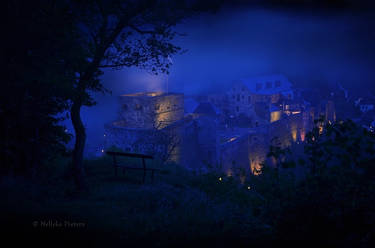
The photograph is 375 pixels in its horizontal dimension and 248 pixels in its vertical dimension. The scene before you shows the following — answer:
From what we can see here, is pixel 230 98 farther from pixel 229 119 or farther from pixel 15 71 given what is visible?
pixel 15 71

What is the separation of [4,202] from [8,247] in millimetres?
2700

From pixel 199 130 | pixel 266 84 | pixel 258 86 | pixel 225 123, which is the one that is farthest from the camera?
pixel 266 84

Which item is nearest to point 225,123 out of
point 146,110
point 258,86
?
point 258,86

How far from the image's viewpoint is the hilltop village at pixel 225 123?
3031 centimetres

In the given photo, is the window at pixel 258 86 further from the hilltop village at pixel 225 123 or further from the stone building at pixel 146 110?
the stone building at pixel 146 110

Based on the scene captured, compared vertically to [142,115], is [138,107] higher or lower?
higher

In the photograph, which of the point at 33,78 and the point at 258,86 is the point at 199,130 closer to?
the point at 33,78

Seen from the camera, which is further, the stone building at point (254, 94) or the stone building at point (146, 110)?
the stone building at point (254, 94)

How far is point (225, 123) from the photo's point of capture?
175 ft

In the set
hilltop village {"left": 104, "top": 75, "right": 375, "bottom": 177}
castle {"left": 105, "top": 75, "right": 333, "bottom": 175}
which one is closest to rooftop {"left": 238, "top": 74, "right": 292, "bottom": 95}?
hilltop village {"left": 104, "top": 75, "right": 375, "bottom": 177}

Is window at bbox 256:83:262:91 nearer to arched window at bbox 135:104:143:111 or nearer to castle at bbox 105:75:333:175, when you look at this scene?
castle at bbox 105:75:333:175

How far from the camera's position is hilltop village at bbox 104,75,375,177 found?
30312 millimetres

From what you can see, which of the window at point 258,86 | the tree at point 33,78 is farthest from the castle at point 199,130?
the tree at point 33,78

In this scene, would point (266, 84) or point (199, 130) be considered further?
point (266, 84)
